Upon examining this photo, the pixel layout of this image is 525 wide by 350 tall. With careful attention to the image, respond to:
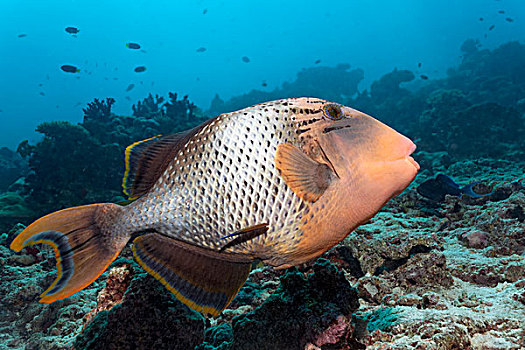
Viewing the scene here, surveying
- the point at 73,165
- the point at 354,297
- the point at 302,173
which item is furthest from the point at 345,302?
the point at 73,165

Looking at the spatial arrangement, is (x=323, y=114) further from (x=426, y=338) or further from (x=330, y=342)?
(x=426, y=338)

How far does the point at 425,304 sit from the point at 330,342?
134cm

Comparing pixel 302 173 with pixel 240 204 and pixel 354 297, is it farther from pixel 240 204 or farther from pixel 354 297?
pixel 354 297

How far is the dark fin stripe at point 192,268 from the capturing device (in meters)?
1.29

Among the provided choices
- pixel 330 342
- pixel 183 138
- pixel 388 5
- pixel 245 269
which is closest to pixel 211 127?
pixel 183 138

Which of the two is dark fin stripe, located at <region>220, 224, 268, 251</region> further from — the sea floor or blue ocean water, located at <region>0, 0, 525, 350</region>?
the sea floor

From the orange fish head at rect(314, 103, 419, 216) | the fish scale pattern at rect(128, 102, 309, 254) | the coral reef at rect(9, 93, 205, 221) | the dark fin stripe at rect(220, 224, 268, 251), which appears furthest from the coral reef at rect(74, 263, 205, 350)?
the coral reef at rect(9, 93, 205, 221)

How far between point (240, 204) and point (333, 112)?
1.98ft

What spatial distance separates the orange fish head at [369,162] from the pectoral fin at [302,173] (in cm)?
7

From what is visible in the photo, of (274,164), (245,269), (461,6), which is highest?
(461,6)

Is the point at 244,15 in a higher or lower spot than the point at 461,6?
higher

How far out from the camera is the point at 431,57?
84.3 metres

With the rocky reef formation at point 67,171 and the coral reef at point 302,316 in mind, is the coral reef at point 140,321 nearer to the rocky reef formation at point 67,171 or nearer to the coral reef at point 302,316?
the coral reef at point 302,316

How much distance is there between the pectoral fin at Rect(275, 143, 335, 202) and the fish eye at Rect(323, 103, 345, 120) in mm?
259
